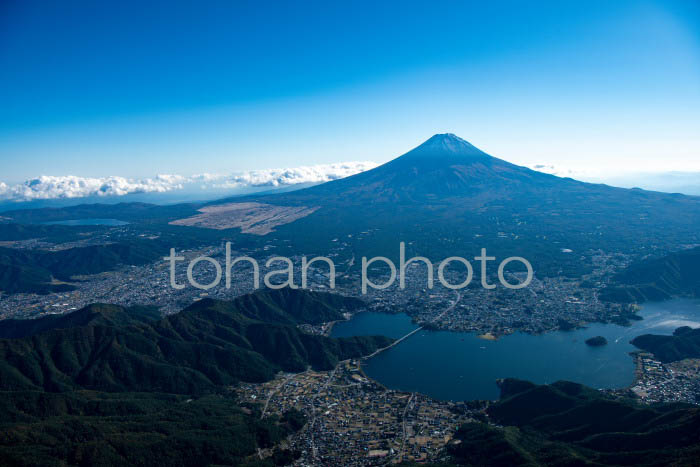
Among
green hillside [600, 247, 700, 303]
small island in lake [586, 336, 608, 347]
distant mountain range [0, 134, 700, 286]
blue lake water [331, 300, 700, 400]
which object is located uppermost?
distant mountain range [0, 134, 700, 286]

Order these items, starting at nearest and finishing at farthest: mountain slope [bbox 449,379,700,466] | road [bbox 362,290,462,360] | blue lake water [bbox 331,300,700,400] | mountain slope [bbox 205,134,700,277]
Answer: mountain slope [bbox 449,379,700,466]
blue lake water [bbox 331,300,700,400]
road [bbox 362,290,462,360]
mountain slope [bbox 205,134,700,277]

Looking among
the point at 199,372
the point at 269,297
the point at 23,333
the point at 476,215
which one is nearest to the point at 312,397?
the point at 199,372

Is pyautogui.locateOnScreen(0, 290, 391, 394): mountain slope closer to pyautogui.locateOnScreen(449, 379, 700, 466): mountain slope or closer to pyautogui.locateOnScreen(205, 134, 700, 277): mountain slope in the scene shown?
pyautogui.locateOnScreen(449, 379, 700, 466): mountain slope

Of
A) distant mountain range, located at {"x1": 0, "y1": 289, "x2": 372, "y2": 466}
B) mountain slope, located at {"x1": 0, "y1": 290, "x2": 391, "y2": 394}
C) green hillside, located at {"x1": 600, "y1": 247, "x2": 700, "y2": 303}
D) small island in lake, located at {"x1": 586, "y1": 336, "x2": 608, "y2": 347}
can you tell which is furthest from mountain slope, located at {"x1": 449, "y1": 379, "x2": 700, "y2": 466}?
green hillside, located at {"x1": 600, "y1": 247, "x2": 700, "y2": 303}

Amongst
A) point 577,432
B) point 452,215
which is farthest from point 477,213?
point 577,432

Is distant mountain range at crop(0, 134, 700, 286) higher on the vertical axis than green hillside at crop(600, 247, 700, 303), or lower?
higher
